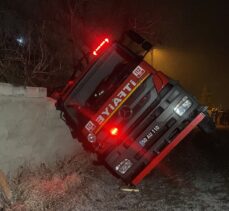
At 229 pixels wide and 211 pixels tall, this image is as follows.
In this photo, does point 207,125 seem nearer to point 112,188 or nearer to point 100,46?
point 112,188

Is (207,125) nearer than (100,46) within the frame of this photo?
No

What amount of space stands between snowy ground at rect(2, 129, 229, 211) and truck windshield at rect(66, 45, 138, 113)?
1554 millimetres

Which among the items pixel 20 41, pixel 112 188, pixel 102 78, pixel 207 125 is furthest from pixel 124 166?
pixel 20 41

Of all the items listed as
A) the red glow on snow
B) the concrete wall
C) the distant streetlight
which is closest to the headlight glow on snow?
the red glow on snow

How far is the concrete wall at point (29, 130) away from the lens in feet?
22.1

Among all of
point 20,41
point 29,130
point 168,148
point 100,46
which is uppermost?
point 100,46

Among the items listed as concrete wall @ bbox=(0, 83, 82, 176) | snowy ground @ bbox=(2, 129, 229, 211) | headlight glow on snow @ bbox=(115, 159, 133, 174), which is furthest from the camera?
headlight glow on snow @ bbox=(115, 159, 133, 174)

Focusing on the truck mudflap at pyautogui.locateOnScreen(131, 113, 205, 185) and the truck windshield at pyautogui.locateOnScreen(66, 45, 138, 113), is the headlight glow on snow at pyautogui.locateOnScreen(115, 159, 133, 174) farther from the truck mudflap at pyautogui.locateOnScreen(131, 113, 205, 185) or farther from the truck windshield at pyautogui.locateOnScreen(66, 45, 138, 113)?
the truck windshield at pyautogui.locateOnScreen(66, 45, 138, 113)

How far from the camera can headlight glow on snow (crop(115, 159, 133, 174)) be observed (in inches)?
292

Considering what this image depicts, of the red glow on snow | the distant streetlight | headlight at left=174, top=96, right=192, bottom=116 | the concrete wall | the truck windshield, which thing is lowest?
the concrete wall

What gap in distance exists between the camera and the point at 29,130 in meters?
7.55

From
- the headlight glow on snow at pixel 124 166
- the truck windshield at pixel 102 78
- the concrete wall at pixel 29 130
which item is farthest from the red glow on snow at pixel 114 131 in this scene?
the concrete wall at pixel 29 130

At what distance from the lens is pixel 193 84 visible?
101 feet

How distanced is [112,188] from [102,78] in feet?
7.47
